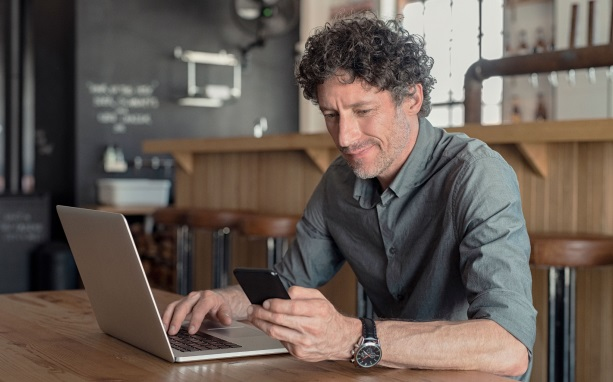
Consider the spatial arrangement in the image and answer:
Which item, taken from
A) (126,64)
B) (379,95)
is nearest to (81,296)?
(379,95)

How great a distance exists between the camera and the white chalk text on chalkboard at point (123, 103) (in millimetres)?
6574

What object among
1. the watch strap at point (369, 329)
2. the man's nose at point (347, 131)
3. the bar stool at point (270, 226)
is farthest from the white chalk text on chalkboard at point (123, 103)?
the watch strap at point (369, 329)

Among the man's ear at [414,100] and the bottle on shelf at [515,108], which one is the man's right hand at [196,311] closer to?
the man's ear at [414,100]

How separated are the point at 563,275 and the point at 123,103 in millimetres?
4748

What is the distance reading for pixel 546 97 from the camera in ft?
18.4

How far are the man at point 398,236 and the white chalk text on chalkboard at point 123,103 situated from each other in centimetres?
486

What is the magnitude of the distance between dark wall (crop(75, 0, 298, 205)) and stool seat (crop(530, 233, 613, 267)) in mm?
4587

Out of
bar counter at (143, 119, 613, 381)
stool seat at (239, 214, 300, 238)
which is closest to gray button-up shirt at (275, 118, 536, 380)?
bar counter at (143, 119, 613, 381)

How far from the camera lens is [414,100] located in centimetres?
179

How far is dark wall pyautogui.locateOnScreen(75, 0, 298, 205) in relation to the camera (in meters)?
6.52

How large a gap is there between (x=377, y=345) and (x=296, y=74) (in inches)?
30.2

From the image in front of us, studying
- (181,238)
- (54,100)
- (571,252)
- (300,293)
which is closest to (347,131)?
(300,293)

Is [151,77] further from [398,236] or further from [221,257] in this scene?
[398,236]

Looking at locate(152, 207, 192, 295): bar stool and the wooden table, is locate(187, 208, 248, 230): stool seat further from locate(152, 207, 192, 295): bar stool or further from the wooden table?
the wooden table
